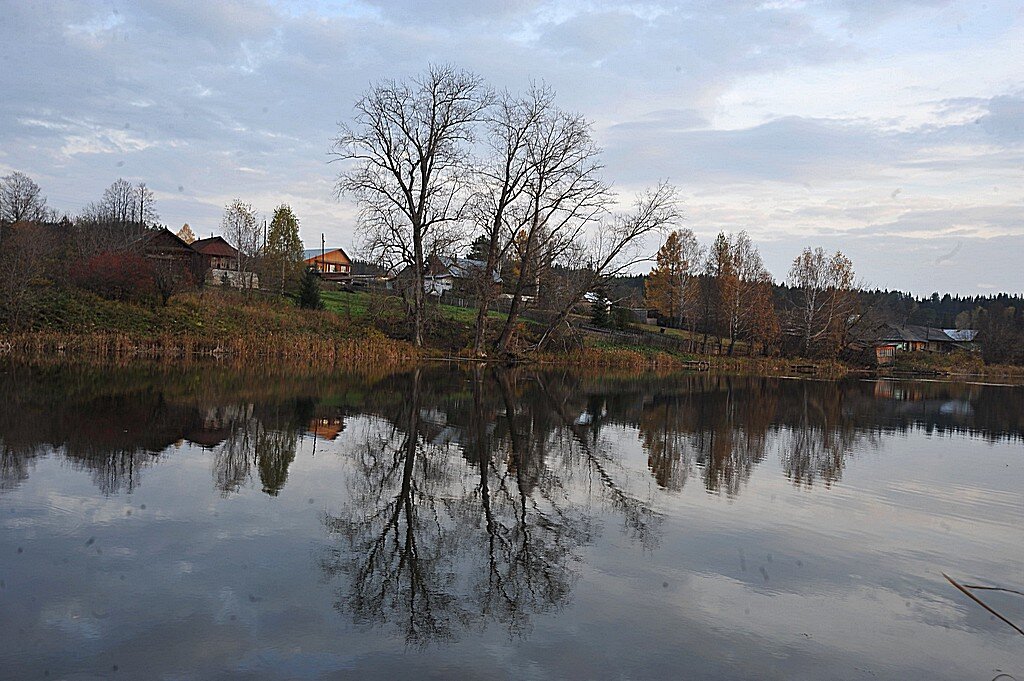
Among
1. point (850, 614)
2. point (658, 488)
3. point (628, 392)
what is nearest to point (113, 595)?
point (850, 614)

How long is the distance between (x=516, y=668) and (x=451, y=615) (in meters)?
0.96

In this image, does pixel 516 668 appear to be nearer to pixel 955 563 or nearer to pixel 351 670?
pixel 351 670

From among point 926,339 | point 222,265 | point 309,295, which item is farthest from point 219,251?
point 926,339

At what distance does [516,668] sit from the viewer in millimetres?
5176

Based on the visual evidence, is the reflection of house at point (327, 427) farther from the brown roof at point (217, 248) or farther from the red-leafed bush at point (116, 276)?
the brown roof at point (217, 248)

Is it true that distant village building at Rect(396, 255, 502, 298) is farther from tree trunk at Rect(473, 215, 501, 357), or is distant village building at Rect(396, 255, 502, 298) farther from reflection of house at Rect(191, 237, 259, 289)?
reflection of house at Rect(191, 237, 259, 289)

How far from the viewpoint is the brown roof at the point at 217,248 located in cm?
6359

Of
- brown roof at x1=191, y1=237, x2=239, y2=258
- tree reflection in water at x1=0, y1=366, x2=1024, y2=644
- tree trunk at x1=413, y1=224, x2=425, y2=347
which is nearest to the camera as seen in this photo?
tree reflection in water at x1=0, y1=366, x2=1024, y2=644

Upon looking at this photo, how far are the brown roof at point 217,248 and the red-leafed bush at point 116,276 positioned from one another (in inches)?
1071

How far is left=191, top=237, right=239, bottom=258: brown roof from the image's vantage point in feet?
209

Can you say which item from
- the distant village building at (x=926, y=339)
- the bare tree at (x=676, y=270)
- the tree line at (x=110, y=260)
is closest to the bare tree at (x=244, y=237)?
the tree line at (x=110, y=260)

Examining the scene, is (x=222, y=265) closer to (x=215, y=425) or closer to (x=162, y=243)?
(x=162, y=243)

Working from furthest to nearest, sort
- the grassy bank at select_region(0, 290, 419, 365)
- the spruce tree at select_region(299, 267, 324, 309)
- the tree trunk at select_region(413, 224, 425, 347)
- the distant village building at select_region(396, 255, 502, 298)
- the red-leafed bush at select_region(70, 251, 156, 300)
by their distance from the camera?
the spruce tree at select_region(299, 267, 324, 309) < the distant village building at select_region(396, 255, 502, 298) < the tree trunk at select_region(413, 224, 425, 347) < the red-leafed bush at select_region(70, 251, 156, 300) < the grassy bank at select_region(0, 290, 419, 365)

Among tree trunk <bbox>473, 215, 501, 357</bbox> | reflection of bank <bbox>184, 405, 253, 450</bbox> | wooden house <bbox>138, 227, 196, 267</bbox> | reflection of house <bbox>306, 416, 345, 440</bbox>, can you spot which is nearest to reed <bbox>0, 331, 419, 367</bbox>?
tree trunk <bbox>473, 215, 501, 357</bbox>
